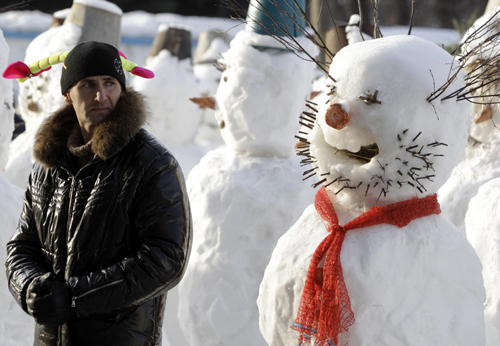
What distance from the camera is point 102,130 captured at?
1875 millimetres

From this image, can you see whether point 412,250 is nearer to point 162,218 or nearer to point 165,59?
point 162,218

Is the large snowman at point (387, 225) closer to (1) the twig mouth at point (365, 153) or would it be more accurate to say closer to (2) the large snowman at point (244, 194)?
(1) the twig mouth at point (365, 153)

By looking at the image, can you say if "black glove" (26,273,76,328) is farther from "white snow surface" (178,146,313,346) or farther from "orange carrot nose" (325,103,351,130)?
"white snow surface" (178,146,313,346)

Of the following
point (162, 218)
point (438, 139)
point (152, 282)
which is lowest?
point (152, 282)

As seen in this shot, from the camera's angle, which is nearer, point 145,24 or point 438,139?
point 438,139

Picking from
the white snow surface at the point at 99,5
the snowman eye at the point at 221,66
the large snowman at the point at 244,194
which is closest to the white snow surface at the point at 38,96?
the white snow surface at the point at 99,5

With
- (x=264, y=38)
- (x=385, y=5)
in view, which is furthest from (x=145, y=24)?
(x=385, y=5)

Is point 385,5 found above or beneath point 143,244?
above

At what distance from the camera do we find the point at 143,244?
A: 1.81m

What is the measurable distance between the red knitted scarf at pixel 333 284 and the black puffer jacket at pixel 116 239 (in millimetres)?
368

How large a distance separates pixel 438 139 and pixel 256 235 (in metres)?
1.30

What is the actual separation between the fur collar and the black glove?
1.21 ft

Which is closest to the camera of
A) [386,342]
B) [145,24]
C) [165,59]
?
[386,342]

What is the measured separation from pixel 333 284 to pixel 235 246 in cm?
124
